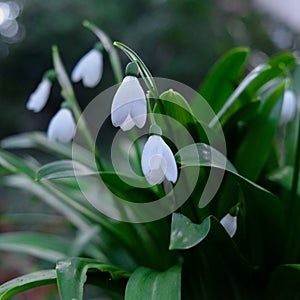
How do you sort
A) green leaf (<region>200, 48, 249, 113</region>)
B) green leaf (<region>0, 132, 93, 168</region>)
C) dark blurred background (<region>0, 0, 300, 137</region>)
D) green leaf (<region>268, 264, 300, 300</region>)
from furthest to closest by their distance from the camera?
1. dark blurred background (<region>0, 0, 300, 137</region>)
2. green leaf (<region>0, 132, 93, 168</region>)
3. green leaf (<region>200, 48, 249, 113</region>)
4. green leaf (<region>268, 264, 300, 300</region>)

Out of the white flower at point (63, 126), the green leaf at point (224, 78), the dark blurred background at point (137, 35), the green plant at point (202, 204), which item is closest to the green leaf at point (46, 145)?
the green plant at point (202, 204)

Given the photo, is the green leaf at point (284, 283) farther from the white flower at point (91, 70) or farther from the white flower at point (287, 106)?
the white flower at point (91, 70)

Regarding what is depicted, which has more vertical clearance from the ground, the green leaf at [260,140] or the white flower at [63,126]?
the white flower at [63,126]

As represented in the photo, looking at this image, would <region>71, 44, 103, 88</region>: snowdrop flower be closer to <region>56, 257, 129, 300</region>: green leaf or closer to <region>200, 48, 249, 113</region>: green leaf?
<region>200, 48, 249, 113</region>: green leaf

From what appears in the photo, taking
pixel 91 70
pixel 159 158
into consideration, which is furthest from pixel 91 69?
pixel 159 158

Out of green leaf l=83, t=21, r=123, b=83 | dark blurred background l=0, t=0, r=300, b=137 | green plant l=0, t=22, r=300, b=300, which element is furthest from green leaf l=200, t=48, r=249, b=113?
dark blurred background l=0, t=0, r=300, b=137

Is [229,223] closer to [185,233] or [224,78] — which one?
[185,233]
